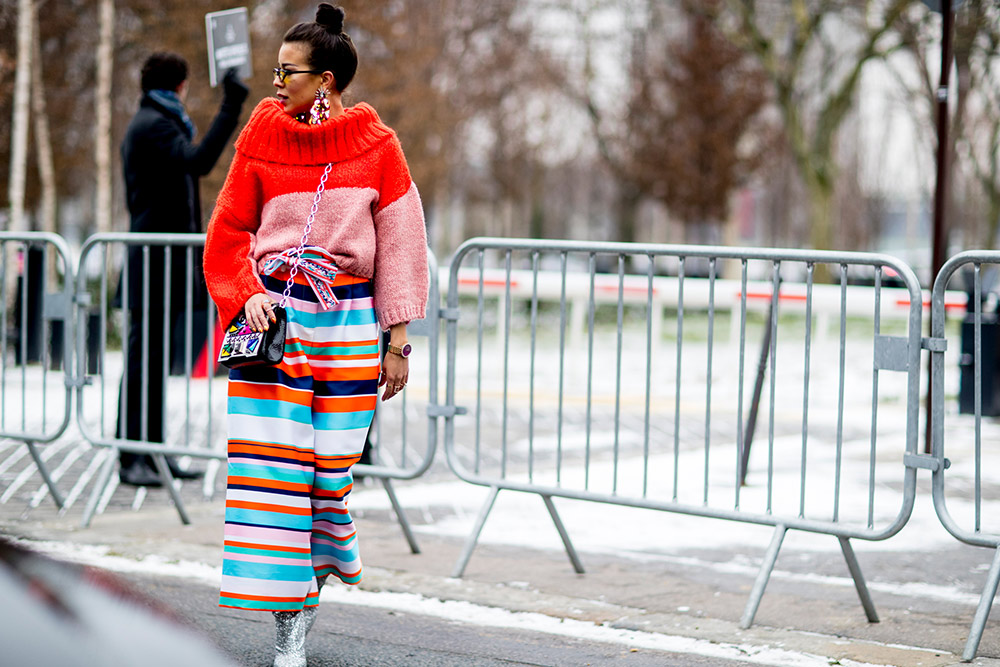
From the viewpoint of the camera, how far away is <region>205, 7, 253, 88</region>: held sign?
7465mm

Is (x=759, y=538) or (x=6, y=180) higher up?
(x=6, y=180)

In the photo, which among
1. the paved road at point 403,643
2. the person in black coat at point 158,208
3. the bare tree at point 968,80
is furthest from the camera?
the bare tree at point 968,80

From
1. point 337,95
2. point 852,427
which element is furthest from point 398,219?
point 852,427

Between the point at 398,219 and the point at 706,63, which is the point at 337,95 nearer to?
the point at 398,219

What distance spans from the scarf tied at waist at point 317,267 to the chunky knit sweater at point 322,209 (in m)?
0.02

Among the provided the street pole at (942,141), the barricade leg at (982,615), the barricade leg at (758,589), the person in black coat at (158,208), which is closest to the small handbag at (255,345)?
the barricade leg at (758,589)

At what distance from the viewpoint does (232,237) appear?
12.8 ft

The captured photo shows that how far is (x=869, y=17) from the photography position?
25.6 m

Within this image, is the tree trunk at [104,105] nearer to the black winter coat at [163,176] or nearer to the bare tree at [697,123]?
the black winter coat at [163,176]

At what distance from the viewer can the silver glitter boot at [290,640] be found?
154 inches

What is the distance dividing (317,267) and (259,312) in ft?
0.72

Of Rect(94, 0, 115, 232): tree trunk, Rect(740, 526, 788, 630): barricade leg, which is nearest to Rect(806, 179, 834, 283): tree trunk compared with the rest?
Rect(94, 0, 115, 232): tree trunk

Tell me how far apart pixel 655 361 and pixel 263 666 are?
1049 cm

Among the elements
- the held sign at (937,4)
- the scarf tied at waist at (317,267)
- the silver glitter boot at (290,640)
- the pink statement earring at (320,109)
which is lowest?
the silver glitter boot at (290,640)
